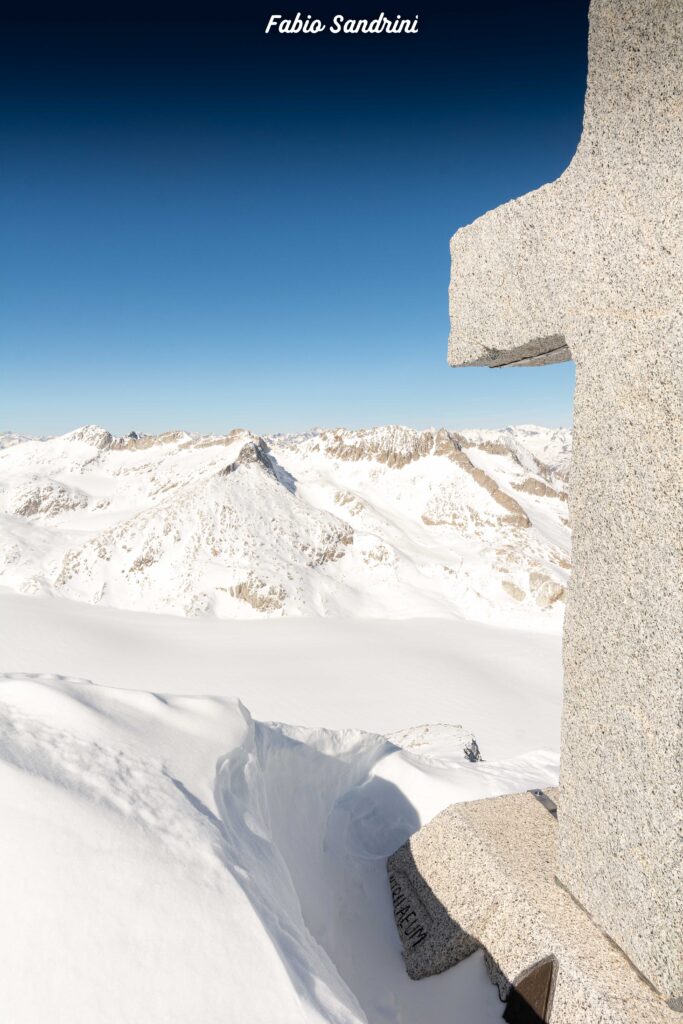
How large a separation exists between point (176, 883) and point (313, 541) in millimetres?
23861

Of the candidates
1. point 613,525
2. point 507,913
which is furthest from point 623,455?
point 507,913

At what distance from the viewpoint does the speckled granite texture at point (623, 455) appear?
5.95 feet

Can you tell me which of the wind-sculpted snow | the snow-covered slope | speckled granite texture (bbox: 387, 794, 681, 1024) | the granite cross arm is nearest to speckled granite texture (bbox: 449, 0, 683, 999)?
the granite cross arm

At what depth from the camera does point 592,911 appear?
87.2 inches

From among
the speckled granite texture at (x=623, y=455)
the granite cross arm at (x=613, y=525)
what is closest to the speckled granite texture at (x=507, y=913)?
the granite cross arm at (x=613, y=525)

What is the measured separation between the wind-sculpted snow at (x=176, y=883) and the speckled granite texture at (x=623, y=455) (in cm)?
78

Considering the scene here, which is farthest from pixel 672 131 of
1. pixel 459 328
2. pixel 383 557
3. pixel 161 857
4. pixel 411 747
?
pixel 383 557

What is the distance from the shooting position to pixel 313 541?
2523 cm

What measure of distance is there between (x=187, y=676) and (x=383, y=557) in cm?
1351

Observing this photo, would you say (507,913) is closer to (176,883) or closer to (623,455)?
(176,883)

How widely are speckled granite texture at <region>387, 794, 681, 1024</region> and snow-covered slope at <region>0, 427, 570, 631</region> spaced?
15976 mm

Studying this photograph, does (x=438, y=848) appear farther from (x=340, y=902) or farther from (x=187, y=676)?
(x=187, y=676)

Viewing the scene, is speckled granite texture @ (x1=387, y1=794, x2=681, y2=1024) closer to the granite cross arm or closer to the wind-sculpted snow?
the granite cross arm

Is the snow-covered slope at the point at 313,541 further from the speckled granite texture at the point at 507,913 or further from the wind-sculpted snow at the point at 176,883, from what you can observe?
the wind-sculpted snow at the point at 176,883
